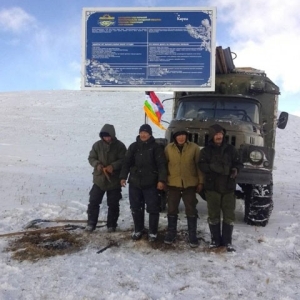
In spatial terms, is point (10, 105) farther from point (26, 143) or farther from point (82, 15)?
point (82, 15)

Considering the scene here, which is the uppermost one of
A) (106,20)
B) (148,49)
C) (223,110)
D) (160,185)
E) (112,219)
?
(106,20)

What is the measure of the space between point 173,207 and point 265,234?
1.75 m

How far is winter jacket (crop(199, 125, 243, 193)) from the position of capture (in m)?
Result: 5.48

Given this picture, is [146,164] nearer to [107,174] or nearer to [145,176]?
[145,176]

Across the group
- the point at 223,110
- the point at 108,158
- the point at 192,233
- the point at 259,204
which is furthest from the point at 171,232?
the point at 223,110

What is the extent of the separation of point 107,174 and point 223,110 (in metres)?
3.06

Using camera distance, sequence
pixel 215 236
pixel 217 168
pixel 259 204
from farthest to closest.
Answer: pixel 259 204, pixel 215 236, pixel 217 168

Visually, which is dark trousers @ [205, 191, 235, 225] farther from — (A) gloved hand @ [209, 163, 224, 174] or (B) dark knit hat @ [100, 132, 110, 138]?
(B) dark knit hat @ [100, 132, 110, 138]

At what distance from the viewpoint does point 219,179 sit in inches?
219

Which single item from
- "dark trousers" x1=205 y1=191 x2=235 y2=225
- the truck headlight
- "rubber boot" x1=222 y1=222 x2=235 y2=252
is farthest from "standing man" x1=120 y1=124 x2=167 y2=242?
the truck headlight

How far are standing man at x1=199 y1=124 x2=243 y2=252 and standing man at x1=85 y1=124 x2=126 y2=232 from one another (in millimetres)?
1605

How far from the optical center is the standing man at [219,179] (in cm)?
550

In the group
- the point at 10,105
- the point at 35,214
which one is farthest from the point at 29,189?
the point at 10,105

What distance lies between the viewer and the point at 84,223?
22.7 ft
